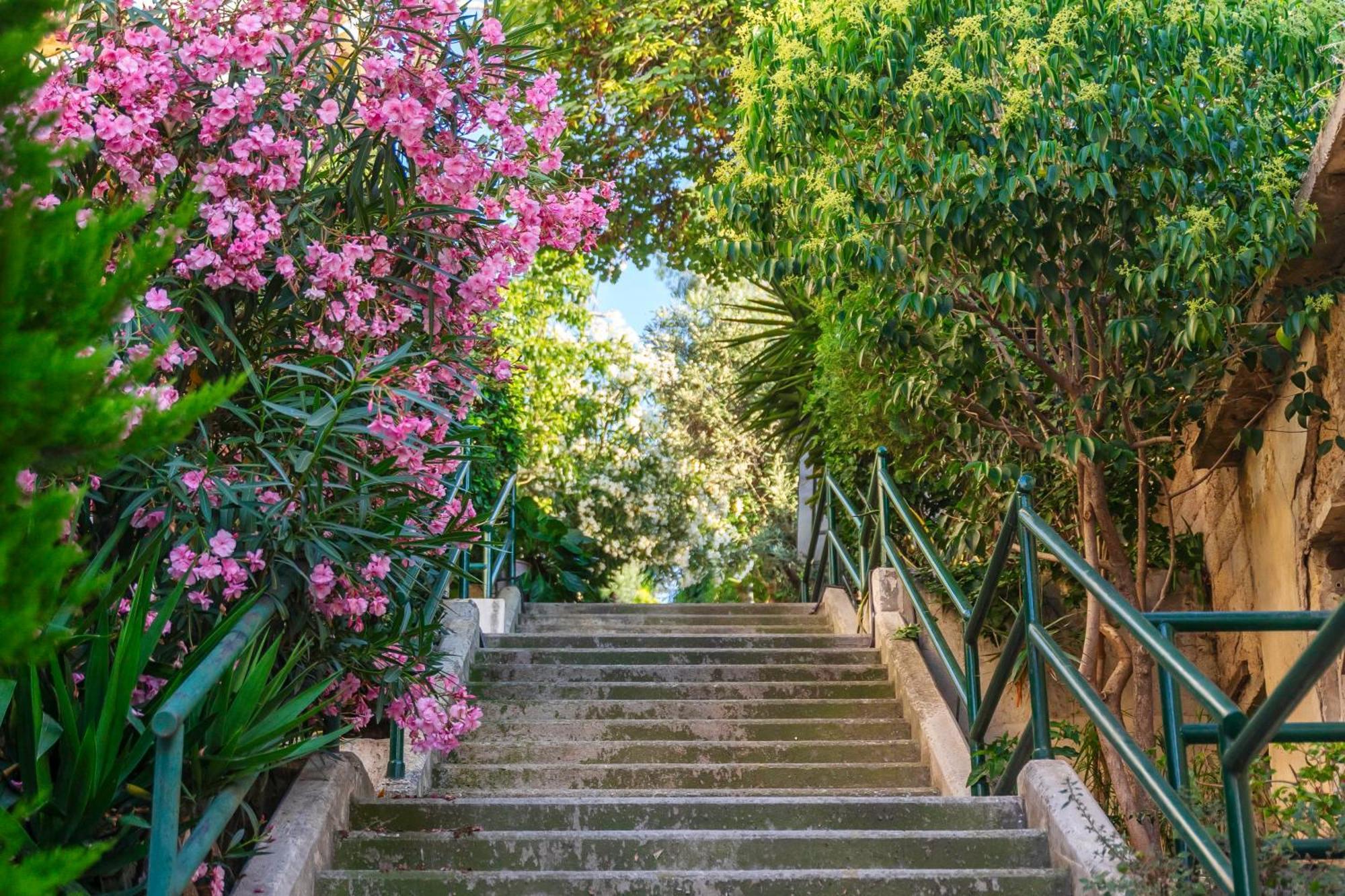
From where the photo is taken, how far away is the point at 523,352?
44.1 feet

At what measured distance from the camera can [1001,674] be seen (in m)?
3.79

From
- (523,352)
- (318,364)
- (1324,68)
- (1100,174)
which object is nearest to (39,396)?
(318,364)

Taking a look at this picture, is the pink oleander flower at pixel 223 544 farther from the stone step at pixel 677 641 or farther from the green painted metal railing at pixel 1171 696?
the stone step at pixel 677 641

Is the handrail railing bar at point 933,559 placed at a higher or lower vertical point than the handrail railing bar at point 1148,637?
higher

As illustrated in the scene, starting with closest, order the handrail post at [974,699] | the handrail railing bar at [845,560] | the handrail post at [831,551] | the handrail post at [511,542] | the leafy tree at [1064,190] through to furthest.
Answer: the handrail post at [974,699] < the leafy tree at [1064,190] < the handrail railing bar at [845,560] < the handrail post at [831,551] < the handrail post at [511,542]

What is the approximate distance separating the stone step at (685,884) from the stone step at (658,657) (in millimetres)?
3320

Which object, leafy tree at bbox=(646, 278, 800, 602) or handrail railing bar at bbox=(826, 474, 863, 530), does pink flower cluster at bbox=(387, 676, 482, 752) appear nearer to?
handrail railing bar at bbox=(826, 474, 863, 530)

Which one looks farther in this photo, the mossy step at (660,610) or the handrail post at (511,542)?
the mossy step at (660,610)

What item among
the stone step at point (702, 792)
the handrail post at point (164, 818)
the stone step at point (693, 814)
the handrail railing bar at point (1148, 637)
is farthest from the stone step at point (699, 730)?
the handrail post at point (164, 818)

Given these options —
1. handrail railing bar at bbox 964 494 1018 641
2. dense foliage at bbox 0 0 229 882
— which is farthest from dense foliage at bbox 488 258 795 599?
dense foliage at bbox 0 0 229 882

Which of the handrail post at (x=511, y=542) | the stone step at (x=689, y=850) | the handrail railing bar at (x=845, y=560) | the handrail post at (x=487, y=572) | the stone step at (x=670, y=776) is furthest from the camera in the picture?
the handrail post at (x=511, y=542)

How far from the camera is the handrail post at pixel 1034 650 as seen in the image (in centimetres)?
355

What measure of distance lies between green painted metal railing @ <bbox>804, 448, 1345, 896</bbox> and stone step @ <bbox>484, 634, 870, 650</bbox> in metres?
1.83

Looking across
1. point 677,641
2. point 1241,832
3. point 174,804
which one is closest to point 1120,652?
point 677,641
